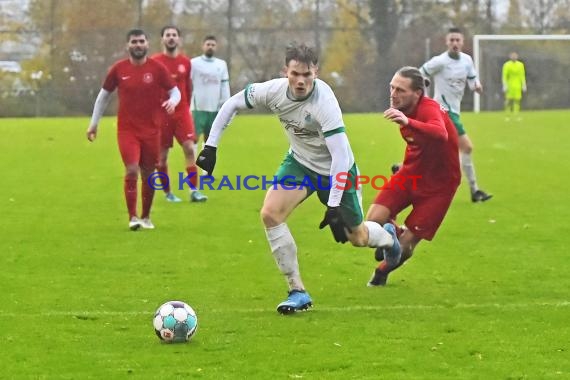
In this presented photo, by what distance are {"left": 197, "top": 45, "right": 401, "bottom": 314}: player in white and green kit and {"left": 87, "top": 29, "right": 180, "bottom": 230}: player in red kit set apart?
4094mm

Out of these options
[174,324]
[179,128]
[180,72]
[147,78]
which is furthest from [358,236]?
[180,72]

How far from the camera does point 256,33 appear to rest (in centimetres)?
4509

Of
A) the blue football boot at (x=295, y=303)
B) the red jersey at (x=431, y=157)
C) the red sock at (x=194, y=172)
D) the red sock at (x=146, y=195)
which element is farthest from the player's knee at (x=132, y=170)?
the blue football boot at (x=295, y=303)

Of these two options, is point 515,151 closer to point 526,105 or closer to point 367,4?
point 526,105

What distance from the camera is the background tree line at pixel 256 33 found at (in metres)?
43.7

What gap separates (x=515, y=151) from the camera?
23375 mm

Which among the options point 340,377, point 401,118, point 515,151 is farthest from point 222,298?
point 515,151

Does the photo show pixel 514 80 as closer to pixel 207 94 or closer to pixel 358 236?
pixel 207 94

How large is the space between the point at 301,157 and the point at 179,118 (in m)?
7.09

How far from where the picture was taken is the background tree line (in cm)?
4366

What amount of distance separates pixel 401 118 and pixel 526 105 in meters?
34.8

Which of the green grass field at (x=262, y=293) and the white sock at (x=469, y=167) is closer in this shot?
the green grass field at (x=262, y=293)

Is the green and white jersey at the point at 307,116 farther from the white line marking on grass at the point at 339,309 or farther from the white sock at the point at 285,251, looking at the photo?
the white line marking on grass at the point at 339,309

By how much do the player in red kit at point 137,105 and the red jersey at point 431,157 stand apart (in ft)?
12.4
